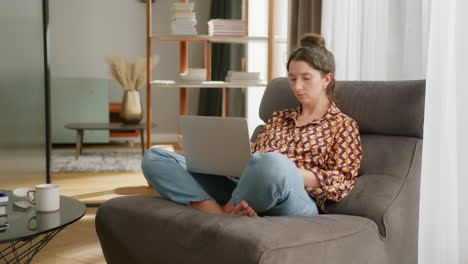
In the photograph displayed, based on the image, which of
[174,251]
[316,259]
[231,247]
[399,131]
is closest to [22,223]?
[174,251]

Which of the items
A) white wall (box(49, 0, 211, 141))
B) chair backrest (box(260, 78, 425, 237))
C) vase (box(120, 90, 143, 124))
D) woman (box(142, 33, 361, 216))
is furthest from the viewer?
white wall (box(49, 0, 211, 141))

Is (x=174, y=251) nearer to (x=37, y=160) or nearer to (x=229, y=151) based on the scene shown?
(x=229, y=151)

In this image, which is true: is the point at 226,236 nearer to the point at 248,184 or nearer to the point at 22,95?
the point at 248,184

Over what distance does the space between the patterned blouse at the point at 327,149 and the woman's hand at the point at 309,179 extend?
0.01m

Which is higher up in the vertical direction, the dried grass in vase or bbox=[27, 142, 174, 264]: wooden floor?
the dried grass in vase

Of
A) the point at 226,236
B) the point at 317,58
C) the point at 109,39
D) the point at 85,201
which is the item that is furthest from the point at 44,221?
the point at 109,39

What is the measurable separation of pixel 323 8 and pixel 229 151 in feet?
5.82

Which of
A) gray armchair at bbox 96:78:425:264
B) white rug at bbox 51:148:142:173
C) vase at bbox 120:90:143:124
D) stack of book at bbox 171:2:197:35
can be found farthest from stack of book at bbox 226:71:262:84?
vase at bbox 120:90:143:124

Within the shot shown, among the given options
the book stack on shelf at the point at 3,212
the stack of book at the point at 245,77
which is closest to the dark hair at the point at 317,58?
the book stack on shelf at the point at 3,212

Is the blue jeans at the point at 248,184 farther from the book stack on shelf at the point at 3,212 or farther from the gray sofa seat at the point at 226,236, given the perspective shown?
the book stack on shelf at the point at 3,212

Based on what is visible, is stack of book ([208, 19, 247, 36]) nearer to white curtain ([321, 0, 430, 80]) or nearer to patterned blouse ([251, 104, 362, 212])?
white curtain ([321, 0, 430, 80])

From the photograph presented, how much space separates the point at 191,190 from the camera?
194 centimetres

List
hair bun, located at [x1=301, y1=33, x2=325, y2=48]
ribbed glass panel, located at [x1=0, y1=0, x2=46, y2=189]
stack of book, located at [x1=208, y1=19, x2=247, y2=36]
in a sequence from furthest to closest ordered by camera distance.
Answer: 1. stack of book, located at [x1=208, y1=19, x2=247, y2=36]
2. ribbed glass panel, located at [x1=0, y1=0, x2=46, y2=189]
3. hair bun, located at [x1=301, y1=33, x2=325, y2=48]

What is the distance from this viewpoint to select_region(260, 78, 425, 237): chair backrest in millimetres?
1883
